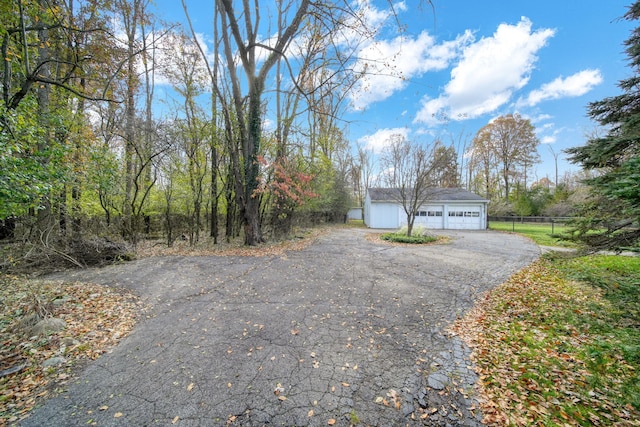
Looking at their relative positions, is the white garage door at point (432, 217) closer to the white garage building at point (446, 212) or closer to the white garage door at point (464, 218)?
the white garage building at point (446, 212)

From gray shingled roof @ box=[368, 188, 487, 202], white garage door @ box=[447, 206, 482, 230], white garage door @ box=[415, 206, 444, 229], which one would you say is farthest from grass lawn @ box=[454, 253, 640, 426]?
white garage door @ box=[447, 206, 482, 230]

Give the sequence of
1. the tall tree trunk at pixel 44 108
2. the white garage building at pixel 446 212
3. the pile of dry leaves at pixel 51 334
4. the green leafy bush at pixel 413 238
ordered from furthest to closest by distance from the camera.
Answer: the white garage building at pixel 446 212 → the green leafy bush at pixel 413 238 → the tall tree trunk at pixel 44 108 → the pile of dry leaves at pixel 51 334

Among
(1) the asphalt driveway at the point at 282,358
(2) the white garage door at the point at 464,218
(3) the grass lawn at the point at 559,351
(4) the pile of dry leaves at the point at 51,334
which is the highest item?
(2) the white garage door at the point at 464,218

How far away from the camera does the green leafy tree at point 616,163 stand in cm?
295

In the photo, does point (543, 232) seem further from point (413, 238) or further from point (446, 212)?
point (413, 238)

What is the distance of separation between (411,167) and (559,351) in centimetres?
1031

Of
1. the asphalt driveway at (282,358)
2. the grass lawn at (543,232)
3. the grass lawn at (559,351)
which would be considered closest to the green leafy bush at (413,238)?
the grass lawn at (543,232)

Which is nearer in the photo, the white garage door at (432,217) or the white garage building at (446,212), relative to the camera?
the white garage building at (446,212)

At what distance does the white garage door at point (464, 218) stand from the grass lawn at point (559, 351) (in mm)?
14276

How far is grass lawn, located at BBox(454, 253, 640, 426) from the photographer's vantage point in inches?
79.2

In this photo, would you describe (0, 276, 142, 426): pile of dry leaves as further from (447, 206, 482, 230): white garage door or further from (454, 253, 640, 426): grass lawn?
(447, 206, 482, 230): white garage door

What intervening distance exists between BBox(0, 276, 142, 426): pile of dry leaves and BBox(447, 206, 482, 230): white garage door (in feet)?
67.5

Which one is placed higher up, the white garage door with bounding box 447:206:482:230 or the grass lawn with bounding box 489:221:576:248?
the white garage door with bounding box 447:206:482:230

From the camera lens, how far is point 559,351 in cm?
286
